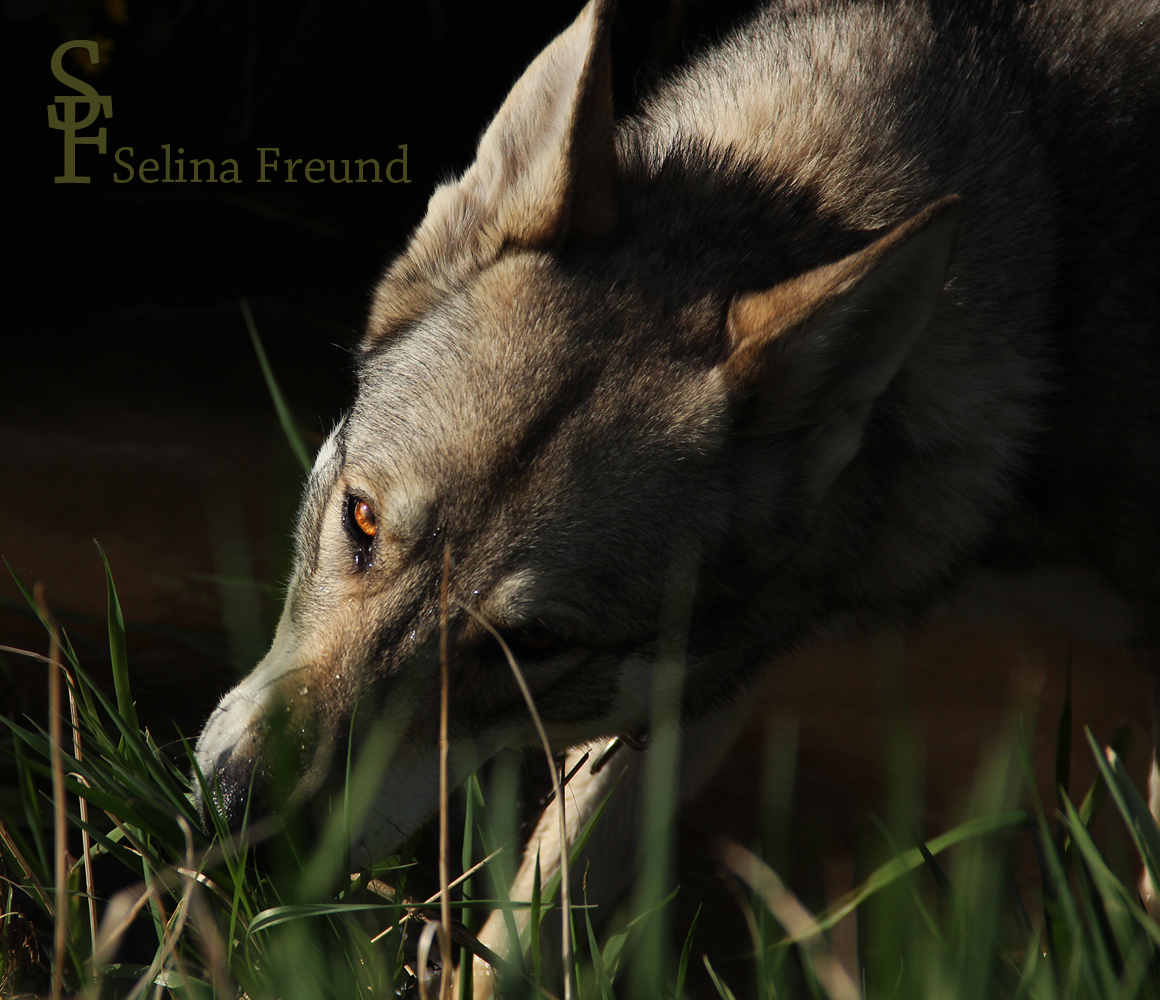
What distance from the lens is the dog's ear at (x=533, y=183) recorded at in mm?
2346

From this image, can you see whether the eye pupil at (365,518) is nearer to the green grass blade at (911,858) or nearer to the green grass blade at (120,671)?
the green grass blade at (120,671)

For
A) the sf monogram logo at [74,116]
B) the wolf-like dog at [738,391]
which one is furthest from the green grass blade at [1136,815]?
the sf monogram logo at [74,116]

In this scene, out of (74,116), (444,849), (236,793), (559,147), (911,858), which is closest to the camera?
(444,849)

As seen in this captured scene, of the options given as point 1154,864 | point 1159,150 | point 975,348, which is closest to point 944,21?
point 1159,150

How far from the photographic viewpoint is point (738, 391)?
7.45 feet

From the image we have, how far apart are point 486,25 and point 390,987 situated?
5417mm

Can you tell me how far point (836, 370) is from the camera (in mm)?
2250

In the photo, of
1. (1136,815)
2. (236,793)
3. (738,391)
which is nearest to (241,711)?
(236,793)

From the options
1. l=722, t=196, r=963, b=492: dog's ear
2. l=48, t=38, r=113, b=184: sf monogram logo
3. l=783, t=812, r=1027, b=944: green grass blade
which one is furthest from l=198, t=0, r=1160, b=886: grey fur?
l=48, t=38, r=113, b=184: sf monogram logo

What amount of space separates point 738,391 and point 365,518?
32.6 inches

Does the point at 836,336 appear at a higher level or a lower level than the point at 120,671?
higher

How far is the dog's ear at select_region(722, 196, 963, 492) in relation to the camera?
200 cm

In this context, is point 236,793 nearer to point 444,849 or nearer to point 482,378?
point 444,849

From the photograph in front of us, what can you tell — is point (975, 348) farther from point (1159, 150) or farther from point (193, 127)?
point (193, 127)
